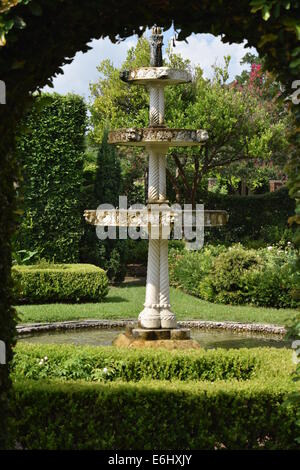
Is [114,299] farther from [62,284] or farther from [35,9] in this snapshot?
[35,9]

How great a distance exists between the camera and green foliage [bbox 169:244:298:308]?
1367cm

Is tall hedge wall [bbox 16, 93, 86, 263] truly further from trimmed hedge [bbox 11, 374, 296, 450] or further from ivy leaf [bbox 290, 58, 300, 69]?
ivy leaf [bbox 290, 58, 300, 69]

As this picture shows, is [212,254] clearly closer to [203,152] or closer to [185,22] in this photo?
[203,152]

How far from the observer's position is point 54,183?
1617 centimetres

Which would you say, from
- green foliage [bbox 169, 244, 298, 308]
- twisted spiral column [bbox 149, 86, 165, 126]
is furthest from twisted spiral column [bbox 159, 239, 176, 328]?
green foliage [bbox 169, 244, 298, 308]

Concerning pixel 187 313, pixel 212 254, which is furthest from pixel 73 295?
pixel 212 254

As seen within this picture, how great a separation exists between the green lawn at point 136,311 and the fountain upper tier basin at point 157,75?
14.8 feet

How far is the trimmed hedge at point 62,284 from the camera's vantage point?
45.6 ft

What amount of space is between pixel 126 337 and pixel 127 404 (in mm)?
3764

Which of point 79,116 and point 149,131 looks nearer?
point 149,131

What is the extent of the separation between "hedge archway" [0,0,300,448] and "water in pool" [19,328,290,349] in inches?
246

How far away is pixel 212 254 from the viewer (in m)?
16.4

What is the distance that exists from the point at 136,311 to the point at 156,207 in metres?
4.22
